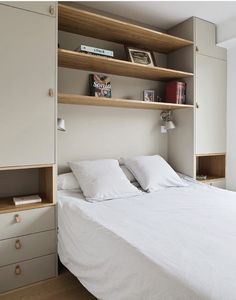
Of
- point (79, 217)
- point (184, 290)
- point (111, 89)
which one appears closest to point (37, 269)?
point (79, 217)

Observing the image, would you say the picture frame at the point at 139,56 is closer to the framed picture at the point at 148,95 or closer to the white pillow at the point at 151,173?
the framed picture at the point at 148,95

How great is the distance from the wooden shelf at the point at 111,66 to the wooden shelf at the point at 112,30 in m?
0.34

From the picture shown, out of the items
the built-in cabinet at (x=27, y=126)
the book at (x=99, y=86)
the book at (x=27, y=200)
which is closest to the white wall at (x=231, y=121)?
the book at (x=99, y=86)

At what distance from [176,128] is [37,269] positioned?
6.82 feet

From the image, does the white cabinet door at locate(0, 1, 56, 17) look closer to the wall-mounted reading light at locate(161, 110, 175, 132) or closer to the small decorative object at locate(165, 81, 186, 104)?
the small decorative object at locate(165, 81, 186, 104)

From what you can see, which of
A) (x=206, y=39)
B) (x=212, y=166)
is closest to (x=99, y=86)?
(x=206, y=39)

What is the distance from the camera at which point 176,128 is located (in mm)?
3018

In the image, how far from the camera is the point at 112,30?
2.41 metres

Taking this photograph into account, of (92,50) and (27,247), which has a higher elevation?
(92,50)

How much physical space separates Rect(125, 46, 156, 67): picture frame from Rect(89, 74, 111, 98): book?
1.16ft

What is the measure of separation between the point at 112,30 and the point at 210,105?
141 centimetres

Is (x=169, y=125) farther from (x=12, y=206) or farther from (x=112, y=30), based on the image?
(x=12, y=206)

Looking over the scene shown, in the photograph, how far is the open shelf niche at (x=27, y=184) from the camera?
2.01 m

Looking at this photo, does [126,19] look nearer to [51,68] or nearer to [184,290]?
[51,68]
